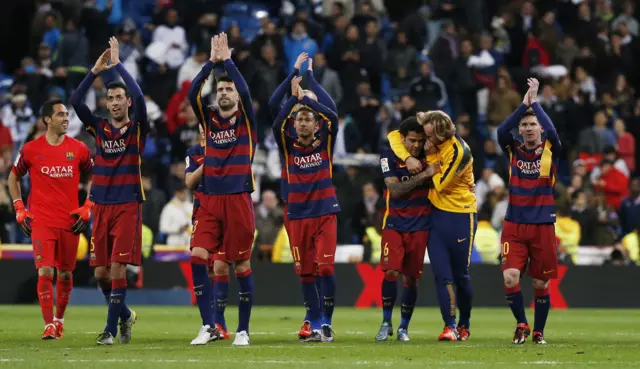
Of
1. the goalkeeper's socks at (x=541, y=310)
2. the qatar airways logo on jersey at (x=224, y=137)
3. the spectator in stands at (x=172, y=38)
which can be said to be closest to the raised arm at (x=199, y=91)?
the qatar airways logo on jersey at (x=224, y=137)

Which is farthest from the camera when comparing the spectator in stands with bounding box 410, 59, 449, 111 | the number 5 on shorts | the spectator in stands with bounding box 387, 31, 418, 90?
the spectator in stands with bounding box 387, 31, 418, 90

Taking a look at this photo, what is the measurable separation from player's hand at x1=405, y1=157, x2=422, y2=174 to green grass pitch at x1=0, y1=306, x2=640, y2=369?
1863mm

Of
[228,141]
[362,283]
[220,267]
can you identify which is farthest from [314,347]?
[362,283]

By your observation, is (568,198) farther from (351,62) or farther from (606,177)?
(351,62)

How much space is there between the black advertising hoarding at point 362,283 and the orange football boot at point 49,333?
342 inches

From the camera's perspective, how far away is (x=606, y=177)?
27172 mm

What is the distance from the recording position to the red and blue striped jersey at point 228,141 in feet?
45.4

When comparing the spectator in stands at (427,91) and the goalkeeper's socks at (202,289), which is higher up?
the spectator in stands at (427,91)

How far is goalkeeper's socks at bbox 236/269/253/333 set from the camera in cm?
1372

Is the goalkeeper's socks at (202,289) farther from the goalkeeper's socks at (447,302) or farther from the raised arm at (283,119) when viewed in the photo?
the goalkeeper's socks at (447,302)

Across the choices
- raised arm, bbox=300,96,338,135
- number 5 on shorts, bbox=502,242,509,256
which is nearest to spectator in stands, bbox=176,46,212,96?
raised arm, bbox=300,96,338,135

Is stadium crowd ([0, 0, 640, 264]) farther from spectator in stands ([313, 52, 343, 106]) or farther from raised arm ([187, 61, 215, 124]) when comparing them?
raised arm ([187, 61, 215, 124])

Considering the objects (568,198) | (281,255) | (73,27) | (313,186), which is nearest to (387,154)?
(313,186)

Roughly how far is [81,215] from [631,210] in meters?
14.2
